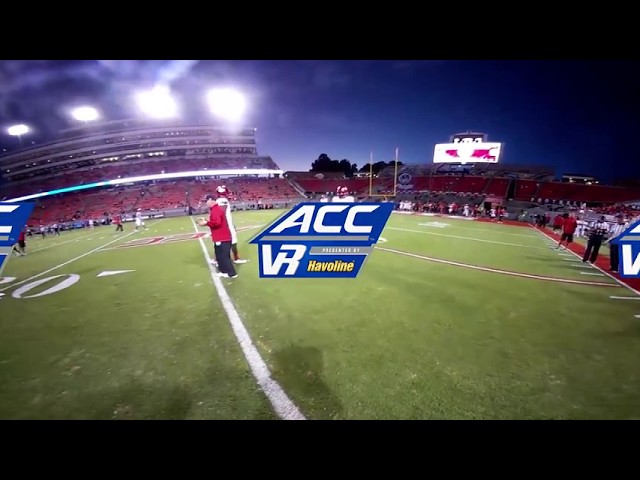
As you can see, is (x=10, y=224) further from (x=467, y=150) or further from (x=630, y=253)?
(x=467, y=150)

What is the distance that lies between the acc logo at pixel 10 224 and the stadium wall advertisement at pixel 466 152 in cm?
3840

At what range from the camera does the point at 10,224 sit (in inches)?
122

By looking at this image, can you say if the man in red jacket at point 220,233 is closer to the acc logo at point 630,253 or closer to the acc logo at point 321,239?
the acc logo at point 321,239

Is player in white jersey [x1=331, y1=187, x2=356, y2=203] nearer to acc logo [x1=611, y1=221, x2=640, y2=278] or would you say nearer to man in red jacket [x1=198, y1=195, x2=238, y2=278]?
man in red jacket [x1=198, y1=195, x2=238, y2=278]

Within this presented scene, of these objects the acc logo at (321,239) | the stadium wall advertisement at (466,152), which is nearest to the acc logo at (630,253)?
the acc logo at (321,239)

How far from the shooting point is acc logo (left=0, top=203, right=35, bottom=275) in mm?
3067

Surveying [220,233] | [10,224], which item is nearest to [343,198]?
[220,233]

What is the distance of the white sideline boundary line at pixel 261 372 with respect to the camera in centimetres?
272

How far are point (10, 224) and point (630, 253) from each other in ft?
30.0

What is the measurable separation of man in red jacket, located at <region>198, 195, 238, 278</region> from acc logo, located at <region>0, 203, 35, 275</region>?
2.87 m

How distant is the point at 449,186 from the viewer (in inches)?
1789
